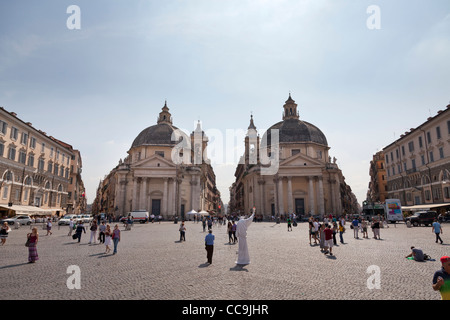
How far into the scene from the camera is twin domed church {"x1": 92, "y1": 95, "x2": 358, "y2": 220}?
48.7 m

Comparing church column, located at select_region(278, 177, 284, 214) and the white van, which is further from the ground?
church column, located at select_region(278, 177, 284, 214)

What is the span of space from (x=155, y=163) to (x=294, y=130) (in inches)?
1099

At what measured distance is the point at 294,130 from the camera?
55.1 metres

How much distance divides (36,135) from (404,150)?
58.0 meters

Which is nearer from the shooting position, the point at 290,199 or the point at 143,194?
the point at 290,199

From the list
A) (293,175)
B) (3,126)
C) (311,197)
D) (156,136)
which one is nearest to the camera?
(3,126)

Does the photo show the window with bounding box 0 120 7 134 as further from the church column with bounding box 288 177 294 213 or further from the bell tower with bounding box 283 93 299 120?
the bell tower with bounding box 283 93 299 120

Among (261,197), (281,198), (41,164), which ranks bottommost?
(281,198)

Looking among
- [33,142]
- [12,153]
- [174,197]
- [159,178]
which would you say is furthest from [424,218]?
[33,142]

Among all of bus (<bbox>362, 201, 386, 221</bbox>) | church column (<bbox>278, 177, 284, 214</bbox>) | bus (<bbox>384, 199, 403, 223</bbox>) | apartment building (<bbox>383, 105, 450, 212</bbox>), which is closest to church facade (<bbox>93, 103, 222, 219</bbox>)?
church column (<bbox>278, 177, 284, 214</bbox>)

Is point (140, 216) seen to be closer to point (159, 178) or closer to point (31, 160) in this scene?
point (159, 178)

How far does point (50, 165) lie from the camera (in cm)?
4381

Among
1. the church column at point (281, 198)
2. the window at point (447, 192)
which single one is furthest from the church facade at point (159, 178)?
the window at point (447, 192)
